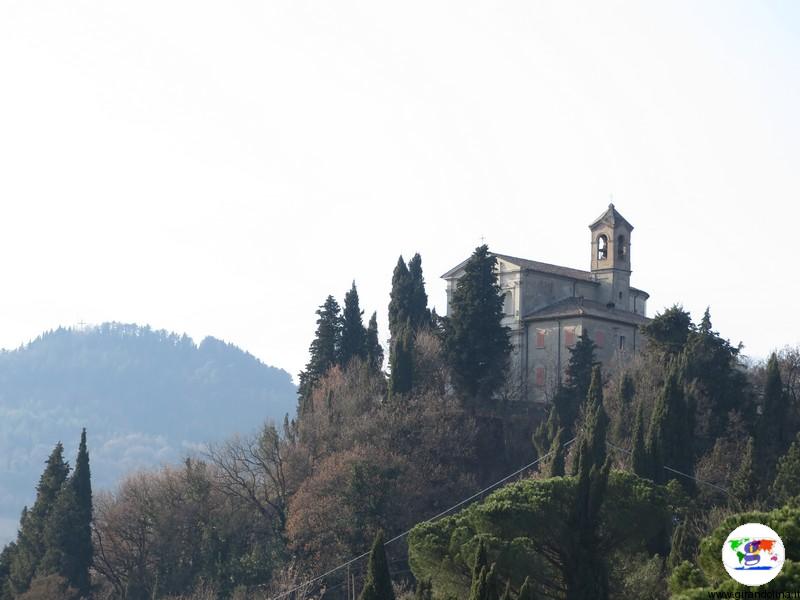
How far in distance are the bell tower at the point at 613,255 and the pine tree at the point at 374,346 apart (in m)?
10.9

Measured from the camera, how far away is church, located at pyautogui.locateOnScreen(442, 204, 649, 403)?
181ft

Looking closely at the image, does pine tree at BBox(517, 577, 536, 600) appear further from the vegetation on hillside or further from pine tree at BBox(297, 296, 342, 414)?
pine tree at BBox(297, 296, 342, 414)

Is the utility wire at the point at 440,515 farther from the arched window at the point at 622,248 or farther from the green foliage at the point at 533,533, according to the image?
the arched window at the point at 622,248

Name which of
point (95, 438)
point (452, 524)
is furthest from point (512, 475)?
point (95, 438)

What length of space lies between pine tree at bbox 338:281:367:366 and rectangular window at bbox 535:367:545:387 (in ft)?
23.3

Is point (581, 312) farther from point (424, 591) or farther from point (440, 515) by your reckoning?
point (424, 591)

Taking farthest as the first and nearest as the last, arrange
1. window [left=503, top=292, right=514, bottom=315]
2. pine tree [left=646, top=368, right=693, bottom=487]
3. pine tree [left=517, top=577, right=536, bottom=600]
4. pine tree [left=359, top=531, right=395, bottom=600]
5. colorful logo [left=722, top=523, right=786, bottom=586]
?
window [left=503, top=292, right=514, bottom=315]
pine tree [left=646, top=368, right=693, bottom=487]
pine tree [left=359, top=531, right=395, bottom=600]
pine tree [left=517, top=577, right=536, bottom=600]
colorful logo [left=722, top=523, right=786, bottom=586]

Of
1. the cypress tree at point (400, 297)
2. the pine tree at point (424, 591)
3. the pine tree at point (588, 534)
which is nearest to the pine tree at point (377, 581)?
the pine tree at point (424, 591)

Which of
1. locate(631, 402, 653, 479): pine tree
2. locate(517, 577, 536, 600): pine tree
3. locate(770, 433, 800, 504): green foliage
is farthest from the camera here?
locate(631, 402, 653, 479): pine tree

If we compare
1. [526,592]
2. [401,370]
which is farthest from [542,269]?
[526,592]

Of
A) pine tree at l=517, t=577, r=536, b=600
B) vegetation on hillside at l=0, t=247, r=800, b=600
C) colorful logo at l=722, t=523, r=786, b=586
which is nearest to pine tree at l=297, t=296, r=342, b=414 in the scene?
vegetation on hillside at l=0, t=247, r=800, b=600

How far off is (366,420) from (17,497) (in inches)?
5515

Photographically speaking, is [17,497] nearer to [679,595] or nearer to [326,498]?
[326,498]

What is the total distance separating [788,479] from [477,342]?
16.0 meters
